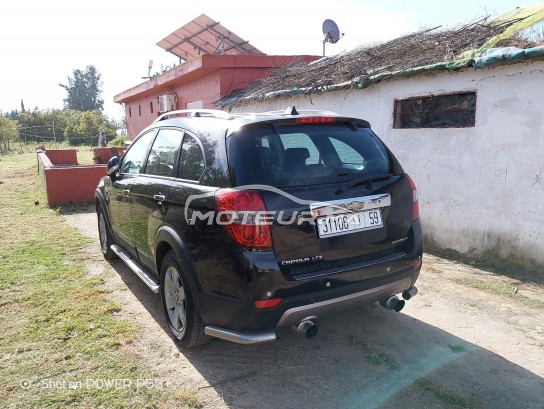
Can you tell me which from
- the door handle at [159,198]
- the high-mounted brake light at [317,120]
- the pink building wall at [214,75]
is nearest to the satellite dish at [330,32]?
the pink building wall at [214,75]

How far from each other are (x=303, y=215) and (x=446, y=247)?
3.57 meters

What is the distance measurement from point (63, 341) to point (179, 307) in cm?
100

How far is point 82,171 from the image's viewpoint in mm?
8953

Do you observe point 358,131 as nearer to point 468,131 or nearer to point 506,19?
point 468,131

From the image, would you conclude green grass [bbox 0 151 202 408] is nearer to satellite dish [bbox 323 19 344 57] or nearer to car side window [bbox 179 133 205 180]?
car side window [bbox 179 133 205 180]

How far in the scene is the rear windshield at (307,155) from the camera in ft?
8.26

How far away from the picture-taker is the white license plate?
8.23ft

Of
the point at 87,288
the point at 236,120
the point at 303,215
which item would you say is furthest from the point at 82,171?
the point at 303,215

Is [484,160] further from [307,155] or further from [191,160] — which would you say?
[191,160]

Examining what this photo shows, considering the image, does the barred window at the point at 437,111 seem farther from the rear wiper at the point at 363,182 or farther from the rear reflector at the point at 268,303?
the rear reflector at the point at 268,303

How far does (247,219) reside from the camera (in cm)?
237

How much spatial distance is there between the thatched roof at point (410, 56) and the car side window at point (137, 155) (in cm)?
335

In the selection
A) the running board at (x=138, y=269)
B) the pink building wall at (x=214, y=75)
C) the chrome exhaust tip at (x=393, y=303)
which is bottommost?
the chrome exhaust tip at (x=393, y=303)

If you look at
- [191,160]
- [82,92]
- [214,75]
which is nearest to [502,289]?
[191,160]
